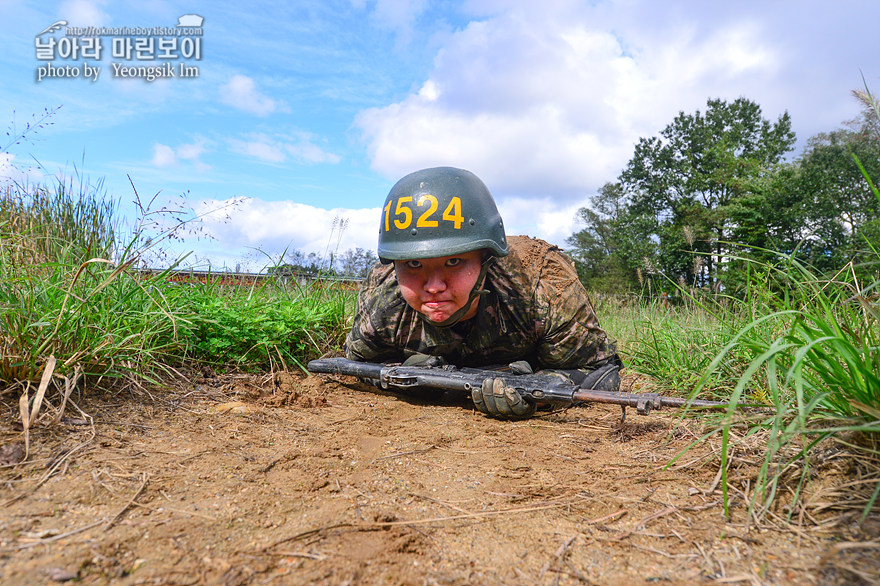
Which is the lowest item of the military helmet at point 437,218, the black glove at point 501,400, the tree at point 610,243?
the black glove at point 501,400

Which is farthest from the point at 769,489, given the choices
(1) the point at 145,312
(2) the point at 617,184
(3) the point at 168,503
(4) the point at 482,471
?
(2) the point at 617,184

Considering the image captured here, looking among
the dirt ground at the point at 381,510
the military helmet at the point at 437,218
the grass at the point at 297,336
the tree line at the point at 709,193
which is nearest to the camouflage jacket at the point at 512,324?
the military helmet at the point at 437,218

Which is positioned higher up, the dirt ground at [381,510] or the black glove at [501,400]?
the black glove at [501,400]

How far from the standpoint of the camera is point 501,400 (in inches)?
113

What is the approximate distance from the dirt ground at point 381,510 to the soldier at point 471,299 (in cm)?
84

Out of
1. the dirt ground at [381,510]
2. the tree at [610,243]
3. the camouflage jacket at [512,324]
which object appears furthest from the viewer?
the tree at [610,243]

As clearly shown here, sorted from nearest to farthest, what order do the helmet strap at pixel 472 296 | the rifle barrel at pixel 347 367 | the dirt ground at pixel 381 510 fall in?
the dirt ground at pixel 381 510, the helmet strap at pixel 472 296, the rifle barrel at pixel 347 367

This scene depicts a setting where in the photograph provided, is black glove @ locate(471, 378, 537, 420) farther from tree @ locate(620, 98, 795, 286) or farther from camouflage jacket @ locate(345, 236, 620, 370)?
tree @ locate(620, 98, 795, 286)

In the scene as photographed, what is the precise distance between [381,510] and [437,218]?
1.73 m

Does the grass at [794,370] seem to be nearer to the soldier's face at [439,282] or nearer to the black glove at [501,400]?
the black glove at [501,400]

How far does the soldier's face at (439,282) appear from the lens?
300 centimetres

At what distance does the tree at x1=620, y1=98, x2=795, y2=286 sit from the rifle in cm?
2599

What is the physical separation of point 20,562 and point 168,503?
391mm

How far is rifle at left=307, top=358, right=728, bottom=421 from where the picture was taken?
249cm
